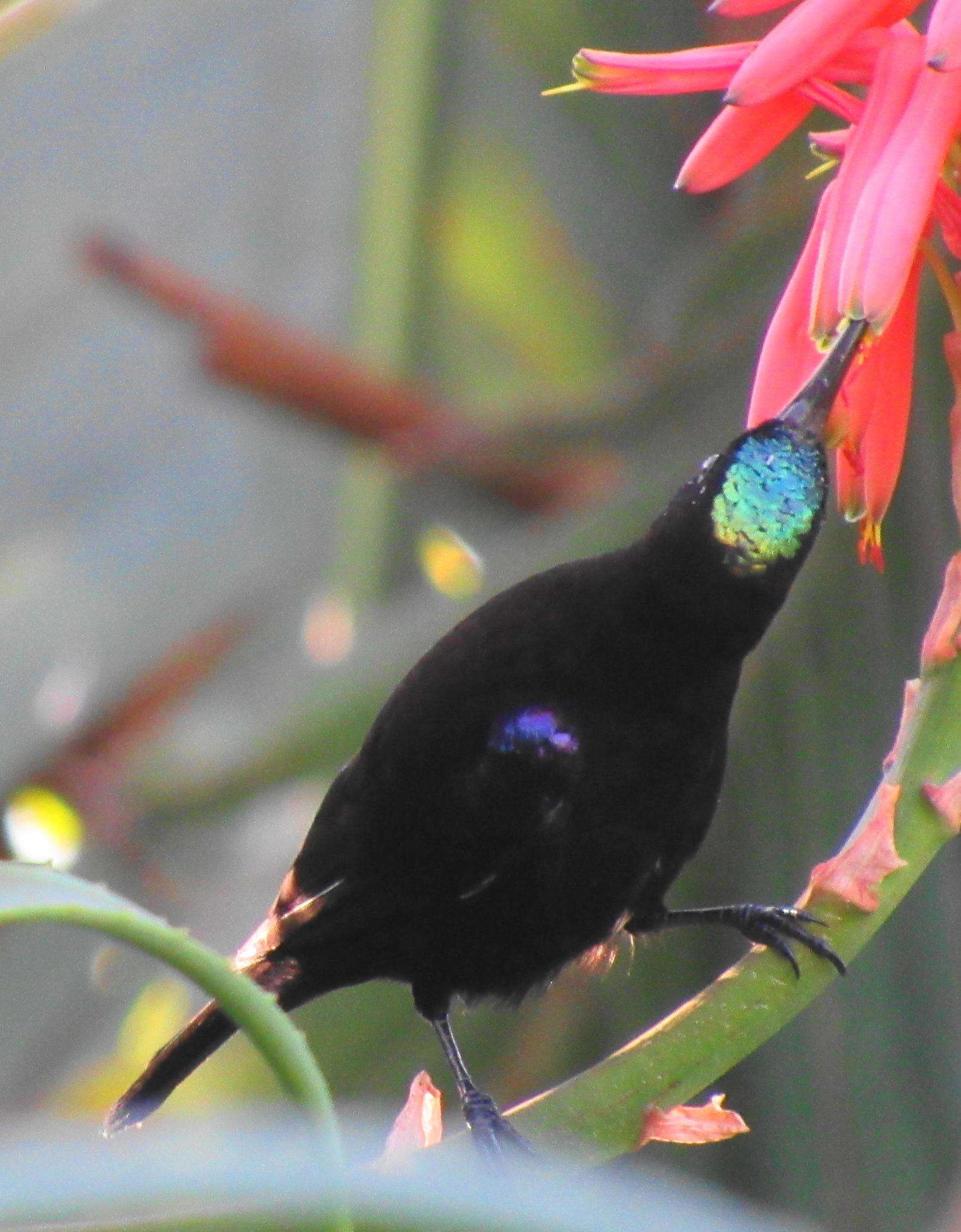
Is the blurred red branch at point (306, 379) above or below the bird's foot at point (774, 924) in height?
below

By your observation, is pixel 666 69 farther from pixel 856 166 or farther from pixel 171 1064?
pixel 171 1064

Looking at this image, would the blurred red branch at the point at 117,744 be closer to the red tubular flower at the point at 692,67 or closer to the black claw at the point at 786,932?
the black claw at the point at 786,932

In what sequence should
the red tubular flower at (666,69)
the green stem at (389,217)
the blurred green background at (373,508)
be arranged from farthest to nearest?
the green stem at (389,217)
the blurred green background at (373,508)
the red tubular flower at (666,69)

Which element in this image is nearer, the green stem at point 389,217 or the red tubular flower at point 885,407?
the red tubular flower at point 885,407

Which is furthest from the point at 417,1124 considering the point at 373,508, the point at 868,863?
the point at 373,508

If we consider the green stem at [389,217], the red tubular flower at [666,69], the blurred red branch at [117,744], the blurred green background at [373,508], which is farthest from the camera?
the green stem at [389,217]

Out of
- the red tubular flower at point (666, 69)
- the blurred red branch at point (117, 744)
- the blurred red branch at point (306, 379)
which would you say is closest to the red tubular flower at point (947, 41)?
the red tubular flower at point (666, 69)

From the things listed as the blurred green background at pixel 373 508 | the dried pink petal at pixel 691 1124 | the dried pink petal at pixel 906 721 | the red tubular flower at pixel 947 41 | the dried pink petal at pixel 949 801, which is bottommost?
the blurred green background at pixel 373 508

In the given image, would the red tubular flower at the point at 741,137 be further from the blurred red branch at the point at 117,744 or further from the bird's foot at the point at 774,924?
the blurred red branch at the point at 117,744

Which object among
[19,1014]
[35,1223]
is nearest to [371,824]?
[35,1223]
